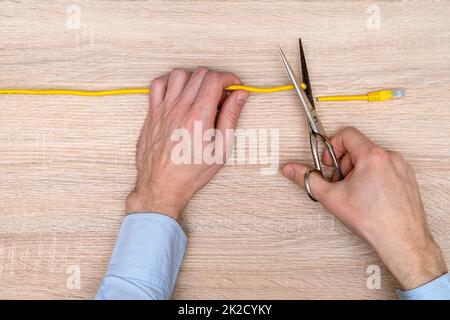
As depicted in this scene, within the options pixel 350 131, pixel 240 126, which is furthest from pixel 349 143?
pixel 240 126

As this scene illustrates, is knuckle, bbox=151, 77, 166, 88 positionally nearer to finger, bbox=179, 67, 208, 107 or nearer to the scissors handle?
finger, bbox=179, 67, 208, 107

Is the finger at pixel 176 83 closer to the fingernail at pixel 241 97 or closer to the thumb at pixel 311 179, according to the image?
the fingernail at pixel 241 97

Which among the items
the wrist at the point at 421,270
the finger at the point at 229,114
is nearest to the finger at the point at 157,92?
the finger at the point at 229,114

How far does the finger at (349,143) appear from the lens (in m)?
0.61

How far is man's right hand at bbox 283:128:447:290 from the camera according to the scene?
22.4 inches

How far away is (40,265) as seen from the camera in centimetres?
66

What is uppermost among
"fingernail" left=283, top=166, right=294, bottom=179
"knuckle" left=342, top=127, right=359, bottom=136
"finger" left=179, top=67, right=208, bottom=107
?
"finger" left=179, top=67, right=208, bottom=107

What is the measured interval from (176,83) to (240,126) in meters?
0.13

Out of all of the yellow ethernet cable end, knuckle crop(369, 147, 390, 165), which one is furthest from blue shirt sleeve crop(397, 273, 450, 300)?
the yellow ethernet cable end

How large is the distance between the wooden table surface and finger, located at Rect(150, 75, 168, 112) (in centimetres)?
2

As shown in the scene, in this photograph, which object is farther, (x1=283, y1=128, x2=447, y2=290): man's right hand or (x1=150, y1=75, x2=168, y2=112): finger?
(x1=150, y1=75, x2=168, y2=112): finger

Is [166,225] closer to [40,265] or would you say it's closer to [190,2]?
[40,265]

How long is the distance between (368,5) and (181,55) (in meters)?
0.32
